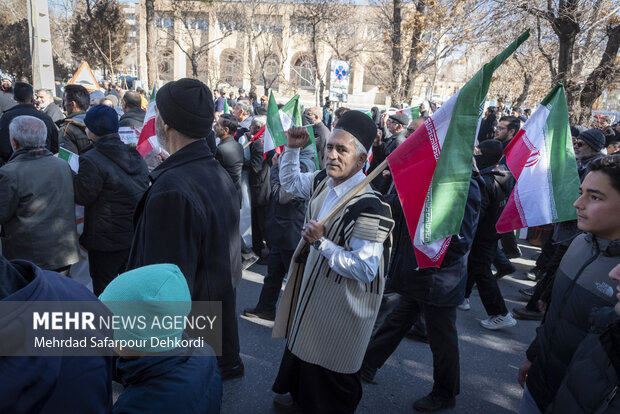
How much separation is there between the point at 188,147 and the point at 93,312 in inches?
50.1

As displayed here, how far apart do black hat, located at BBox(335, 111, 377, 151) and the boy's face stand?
3.78 ft

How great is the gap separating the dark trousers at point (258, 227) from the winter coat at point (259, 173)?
183mm

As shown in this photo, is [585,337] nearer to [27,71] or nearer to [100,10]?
[100,10]

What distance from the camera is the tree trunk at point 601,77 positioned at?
28.2ft

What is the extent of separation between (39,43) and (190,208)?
31.7ft

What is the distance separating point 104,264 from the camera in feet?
12.3

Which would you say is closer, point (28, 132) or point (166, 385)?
point (166, 385)

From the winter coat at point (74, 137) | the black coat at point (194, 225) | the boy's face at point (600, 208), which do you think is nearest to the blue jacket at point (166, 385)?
the black coat at point (194, 225)

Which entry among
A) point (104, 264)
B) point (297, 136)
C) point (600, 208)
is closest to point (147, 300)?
point (600, 208)

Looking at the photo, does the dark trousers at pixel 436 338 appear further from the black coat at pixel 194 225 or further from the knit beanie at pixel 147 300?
the knit beanie at pixel 147 300

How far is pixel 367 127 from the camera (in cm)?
258

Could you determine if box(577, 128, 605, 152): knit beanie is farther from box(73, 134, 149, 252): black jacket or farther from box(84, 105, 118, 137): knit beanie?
box(84, 105, 118, 137): knit beanie

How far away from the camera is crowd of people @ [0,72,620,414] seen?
1.40 metres

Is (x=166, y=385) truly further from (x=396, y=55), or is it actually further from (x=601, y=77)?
(x=396, y=55)
